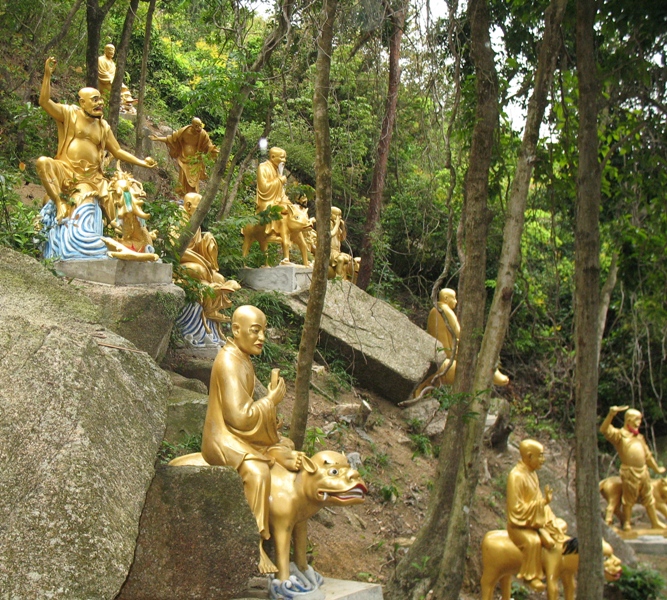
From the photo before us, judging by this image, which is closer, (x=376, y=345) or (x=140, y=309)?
(x=140, y=309)

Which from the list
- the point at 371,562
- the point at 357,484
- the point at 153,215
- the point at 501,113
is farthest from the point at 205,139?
the point at 357,484

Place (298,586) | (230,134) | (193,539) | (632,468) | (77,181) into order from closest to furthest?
1. (193,539)
2. (298,586)
3. (77,181)
4. (230,134)
5. (632,468)

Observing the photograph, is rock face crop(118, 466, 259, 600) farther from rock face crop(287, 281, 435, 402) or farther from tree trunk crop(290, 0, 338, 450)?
rock face crop(287, 281, 435, 402)

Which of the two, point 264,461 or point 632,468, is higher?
point 264,461

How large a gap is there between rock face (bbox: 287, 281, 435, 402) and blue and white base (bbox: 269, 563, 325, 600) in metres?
6.28

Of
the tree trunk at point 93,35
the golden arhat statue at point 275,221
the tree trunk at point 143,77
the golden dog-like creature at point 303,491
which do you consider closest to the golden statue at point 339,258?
the golden arhat statue at point 275,221

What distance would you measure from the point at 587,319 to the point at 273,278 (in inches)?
271

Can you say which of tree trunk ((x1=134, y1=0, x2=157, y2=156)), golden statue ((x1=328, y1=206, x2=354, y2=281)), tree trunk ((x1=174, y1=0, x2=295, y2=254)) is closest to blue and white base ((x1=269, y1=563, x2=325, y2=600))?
tree trunk ((x1=174, y1=0, x2=295, y2=254))

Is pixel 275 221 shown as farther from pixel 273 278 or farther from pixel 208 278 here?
pixel 208 278

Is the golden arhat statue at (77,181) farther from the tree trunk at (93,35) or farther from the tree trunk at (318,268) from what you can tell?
the tree trunk at (93,35)

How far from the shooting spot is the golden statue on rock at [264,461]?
504cm

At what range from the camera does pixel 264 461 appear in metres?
5.13

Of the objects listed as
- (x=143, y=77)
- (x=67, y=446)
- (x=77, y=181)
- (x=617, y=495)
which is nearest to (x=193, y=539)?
(x=67, y=446)

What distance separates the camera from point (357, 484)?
5125 millimetres
